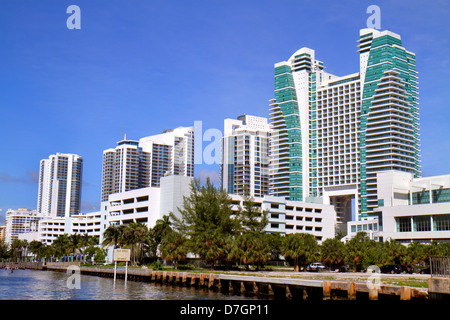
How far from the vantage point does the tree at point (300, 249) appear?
78188 millimetres

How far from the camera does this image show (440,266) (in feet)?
103

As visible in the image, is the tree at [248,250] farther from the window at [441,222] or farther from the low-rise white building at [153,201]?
the window at [441,222]

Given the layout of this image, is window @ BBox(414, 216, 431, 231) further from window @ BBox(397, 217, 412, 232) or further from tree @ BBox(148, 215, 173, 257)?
tree @ BBox(148, 215, 173, 257)

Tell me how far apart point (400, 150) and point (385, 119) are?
13167mm

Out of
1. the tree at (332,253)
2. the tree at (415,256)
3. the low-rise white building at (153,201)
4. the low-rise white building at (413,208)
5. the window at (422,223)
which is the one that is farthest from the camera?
the low-rise white building at (153,201)

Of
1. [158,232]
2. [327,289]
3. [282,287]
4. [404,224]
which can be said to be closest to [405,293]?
[327,289]

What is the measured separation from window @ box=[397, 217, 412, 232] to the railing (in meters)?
79.1

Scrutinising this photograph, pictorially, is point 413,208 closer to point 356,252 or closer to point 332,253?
point 356,252

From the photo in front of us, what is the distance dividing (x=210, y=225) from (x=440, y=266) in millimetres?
46300

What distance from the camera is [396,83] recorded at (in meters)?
190

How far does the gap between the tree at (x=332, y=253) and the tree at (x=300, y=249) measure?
1.37 metres

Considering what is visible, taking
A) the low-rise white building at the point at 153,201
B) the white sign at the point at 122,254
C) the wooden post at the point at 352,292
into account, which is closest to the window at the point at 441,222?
the low-rise white building at the point at 153,201
